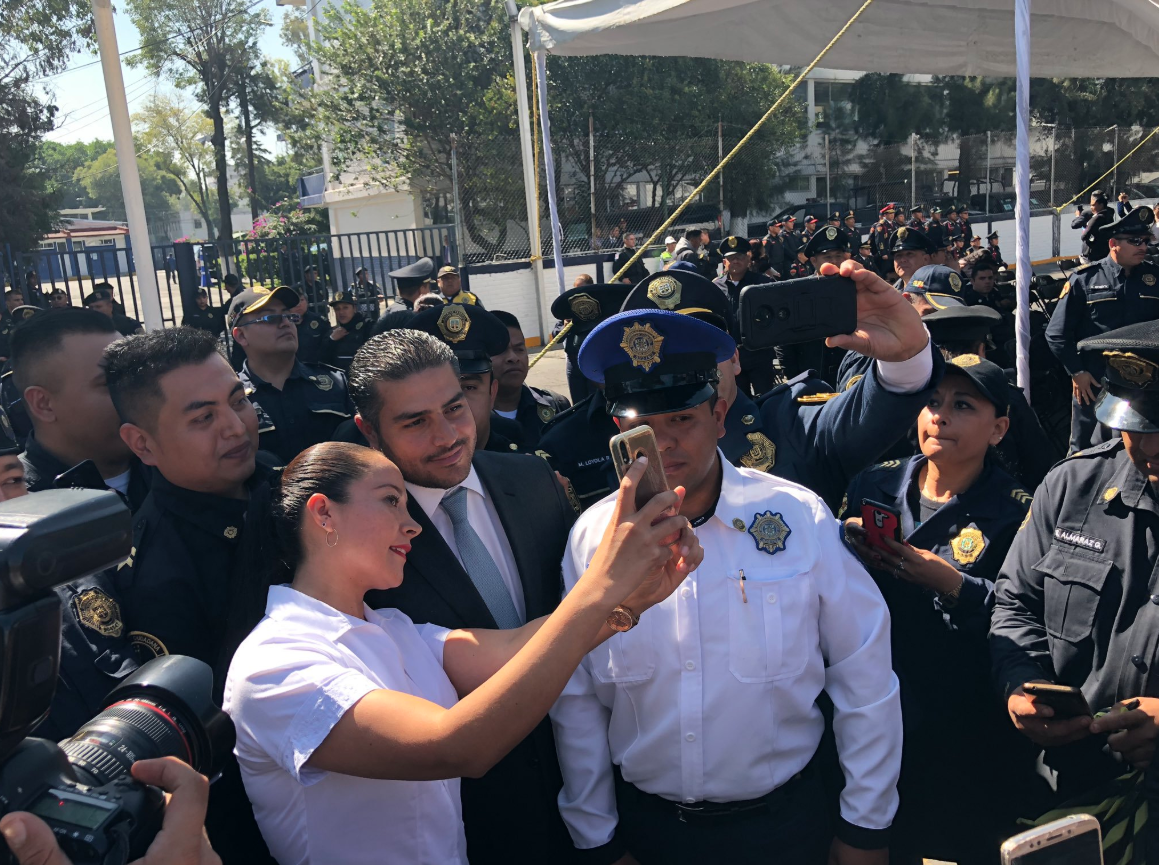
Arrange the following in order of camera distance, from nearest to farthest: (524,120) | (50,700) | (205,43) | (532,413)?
(50,700), (532,413), (524,120), (205,43)

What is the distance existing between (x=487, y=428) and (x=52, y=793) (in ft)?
7.01

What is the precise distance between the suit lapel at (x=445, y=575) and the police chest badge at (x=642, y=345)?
61 centimetres

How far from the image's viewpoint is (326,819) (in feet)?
5.41

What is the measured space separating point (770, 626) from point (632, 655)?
0.99ft

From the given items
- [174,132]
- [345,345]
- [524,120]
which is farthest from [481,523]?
[174,132]

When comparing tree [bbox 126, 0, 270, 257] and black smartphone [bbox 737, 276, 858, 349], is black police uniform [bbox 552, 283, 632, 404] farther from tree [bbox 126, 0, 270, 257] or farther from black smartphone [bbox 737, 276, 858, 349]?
tree [bbox 126, 0, 270, 257]

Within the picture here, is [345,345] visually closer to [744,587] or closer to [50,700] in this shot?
[744,587]

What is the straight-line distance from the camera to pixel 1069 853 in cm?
117

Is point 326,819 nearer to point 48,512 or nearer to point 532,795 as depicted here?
point 532,795

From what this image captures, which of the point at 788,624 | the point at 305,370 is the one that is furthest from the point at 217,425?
the point at 305,370

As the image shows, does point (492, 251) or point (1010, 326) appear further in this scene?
point (492, 251)

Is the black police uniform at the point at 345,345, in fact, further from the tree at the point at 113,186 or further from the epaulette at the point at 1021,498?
the tree at the point at 113,186

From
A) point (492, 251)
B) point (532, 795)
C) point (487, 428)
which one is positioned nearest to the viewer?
point (532, 795)

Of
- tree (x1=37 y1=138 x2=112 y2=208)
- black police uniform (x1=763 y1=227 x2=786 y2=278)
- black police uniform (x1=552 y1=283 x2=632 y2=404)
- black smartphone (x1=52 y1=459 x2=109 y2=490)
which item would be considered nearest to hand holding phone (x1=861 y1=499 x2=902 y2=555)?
black smartphone (x1=52 y1=459 x2=109 y2=490)
